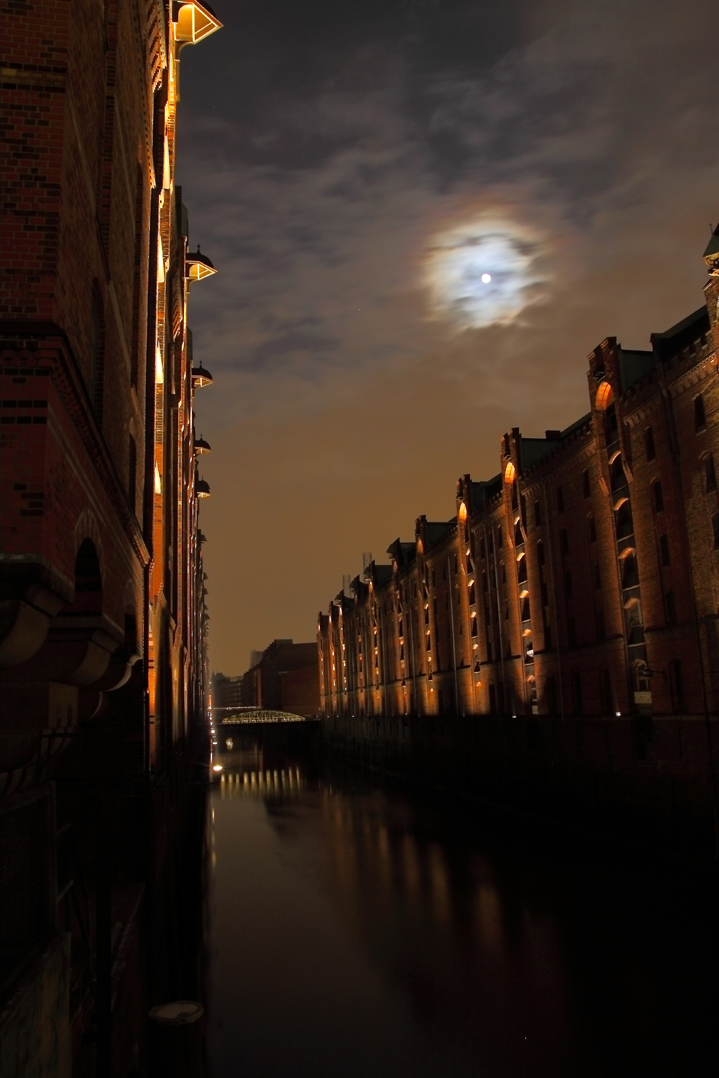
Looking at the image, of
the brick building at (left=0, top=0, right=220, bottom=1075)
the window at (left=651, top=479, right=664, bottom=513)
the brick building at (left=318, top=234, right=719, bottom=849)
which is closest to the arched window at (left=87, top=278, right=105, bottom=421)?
the brick building at (left=0, top=0, right=220, bottom=1075)

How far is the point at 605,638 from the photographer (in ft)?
98.2

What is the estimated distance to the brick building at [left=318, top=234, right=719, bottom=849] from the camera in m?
24.1

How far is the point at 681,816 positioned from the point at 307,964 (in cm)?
1269

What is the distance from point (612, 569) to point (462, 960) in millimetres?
16358

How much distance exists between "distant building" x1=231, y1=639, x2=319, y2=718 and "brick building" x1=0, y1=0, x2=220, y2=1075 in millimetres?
99451

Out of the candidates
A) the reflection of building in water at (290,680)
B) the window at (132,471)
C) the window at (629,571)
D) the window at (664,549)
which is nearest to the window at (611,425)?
the window at (629,571)

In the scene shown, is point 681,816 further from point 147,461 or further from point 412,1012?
point 147,461

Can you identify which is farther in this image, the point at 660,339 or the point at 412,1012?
the point at 660,339

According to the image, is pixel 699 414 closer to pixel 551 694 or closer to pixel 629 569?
pixel 629 569

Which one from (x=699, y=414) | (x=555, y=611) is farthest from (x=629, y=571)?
(x=699, y=414)

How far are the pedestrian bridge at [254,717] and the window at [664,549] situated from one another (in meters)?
67.9

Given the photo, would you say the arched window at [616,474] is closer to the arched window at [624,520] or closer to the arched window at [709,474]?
the arched window at [624,520]

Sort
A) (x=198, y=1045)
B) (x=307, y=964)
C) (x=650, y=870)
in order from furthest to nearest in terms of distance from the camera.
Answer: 1. (x=650, y=870)
2. (x=307, y=964)
3. (x=198, y=1045)

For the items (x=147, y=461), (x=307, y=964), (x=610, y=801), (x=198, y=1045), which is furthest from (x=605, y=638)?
(x=198, y=1045)
